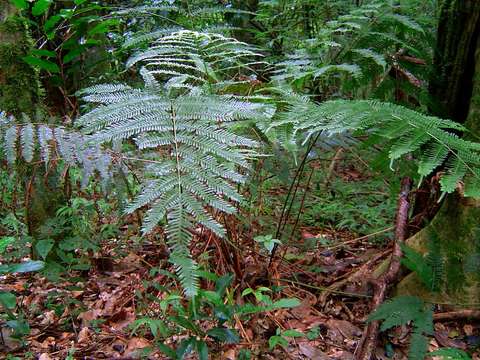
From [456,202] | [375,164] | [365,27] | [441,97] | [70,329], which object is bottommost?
[70,329]

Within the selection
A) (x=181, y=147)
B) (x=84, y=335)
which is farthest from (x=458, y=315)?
(x=84, y=335)

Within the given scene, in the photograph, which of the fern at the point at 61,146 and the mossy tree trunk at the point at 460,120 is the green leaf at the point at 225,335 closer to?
the fern at the point at 61,146

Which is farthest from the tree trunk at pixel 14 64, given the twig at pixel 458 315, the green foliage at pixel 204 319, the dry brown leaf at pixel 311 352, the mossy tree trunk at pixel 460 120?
the twig at pixel 458 315

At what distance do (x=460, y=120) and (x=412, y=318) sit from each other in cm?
126

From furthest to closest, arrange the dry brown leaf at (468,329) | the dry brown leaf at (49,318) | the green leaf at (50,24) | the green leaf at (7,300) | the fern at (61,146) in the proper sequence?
the green leaf at (50,24) → the dry brown leaf at (49,318) → the dry brown leaf at (468,329) → the green leaf at (7,300) → the fern at (61,146)

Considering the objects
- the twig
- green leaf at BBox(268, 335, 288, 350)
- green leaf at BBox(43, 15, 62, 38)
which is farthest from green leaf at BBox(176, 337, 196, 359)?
green leaf at BBox(43, 15, 62, 38)

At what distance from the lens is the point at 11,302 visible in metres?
1.93

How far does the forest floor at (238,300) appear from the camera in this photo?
7.00ft

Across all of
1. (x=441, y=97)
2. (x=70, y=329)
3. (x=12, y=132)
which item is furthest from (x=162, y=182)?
(x=441, y=97)

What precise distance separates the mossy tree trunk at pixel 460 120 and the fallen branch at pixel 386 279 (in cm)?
12

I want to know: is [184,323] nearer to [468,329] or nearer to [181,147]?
[181,147]

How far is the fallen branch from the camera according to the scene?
194cm

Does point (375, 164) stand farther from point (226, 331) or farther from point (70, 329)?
point (70, 329)

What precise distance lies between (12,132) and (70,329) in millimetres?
1272
